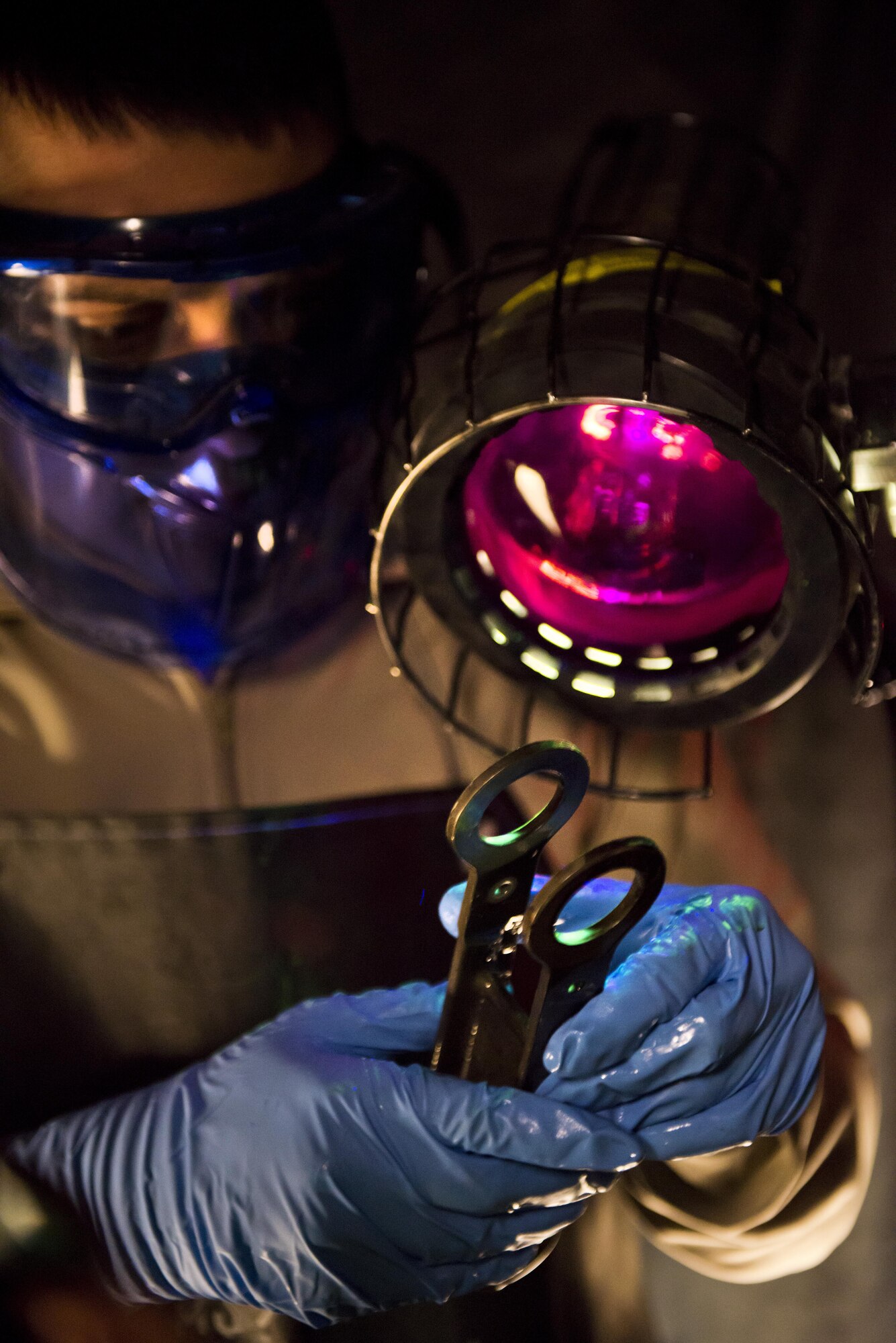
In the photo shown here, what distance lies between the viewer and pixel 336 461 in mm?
1141

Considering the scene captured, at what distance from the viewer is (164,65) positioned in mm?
890

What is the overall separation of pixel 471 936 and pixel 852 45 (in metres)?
1.00

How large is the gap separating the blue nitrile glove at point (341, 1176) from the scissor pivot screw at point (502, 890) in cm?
18

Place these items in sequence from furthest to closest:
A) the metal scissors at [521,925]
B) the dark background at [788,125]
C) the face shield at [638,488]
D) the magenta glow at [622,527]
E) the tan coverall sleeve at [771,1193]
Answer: the dark background at [788,125] → the tan coverall sleeve at [771,1193] → the magenta glow at [622,527] → the face shield at [638,488] → the metal scissors at [521,925]

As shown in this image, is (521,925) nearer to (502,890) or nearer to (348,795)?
(502,890)

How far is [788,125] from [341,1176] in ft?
3.68

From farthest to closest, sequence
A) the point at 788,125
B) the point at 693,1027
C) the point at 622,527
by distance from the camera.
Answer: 1. the point at 788,125
2. the point at 622,527
3. the point at 693,1027

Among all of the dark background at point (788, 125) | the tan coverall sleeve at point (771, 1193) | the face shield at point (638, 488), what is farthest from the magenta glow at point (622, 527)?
the tan coverall sleeve at point (771, 1193)

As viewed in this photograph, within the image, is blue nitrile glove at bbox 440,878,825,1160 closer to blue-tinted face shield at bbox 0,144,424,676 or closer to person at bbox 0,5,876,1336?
person at bbox 0,5,876,1336

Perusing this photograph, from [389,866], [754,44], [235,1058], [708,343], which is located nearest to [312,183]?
[708,343]

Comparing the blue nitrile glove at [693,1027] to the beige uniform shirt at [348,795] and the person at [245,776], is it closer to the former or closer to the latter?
the person at [245,776]

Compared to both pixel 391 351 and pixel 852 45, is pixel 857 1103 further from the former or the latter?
pixel 852 45

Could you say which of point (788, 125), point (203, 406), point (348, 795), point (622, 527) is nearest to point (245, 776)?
point (348, 795)

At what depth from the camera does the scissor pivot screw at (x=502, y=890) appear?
715 mm
